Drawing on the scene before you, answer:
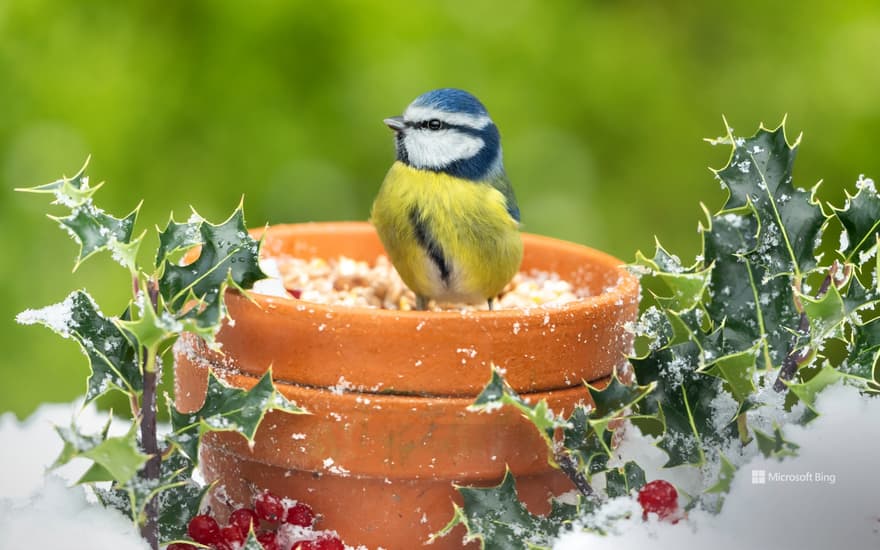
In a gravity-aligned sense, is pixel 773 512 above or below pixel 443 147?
below

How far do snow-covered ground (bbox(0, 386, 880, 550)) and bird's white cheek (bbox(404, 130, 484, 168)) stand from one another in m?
0.71

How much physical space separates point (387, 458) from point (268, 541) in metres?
0.18

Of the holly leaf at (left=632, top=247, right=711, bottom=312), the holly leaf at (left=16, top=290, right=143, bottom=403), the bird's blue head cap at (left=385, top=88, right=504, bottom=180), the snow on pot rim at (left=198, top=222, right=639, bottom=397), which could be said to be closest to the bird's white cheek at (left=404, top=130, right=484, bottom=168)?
the bird's blue head cap at (left=385, top=88, right=504, bottom=180)

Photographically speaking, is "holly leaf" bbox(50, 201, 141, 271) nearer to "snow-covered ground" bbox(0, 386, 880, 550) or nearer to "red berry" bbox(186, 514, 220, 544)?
"snow-covered ground" bbox(0, 386, 880, 550)

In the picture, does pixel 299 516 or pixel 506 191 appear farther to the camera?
pixel 506 191

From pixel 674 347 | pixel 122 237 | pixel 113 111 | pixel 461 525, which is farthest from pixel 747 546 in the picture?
pixel 113 111

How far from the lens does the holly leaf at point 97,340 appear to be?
3.98 ft

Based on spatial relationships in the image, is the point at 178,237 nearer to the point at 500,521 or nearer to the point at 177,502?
the point at 177,502

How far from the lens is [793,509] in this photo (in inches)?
45.0

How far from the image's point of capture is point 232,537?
1289 mm

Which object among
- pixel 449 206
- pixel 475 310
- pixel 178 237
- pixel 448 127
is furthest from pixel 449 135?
pixel 178 237

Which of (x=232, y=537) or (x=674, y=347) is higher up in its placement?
(x=674, y=347)

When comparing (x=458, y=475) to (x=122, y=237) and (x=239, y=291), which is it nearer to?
(x=239, y=291)

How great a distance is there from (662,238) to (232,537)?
154 centimetres
